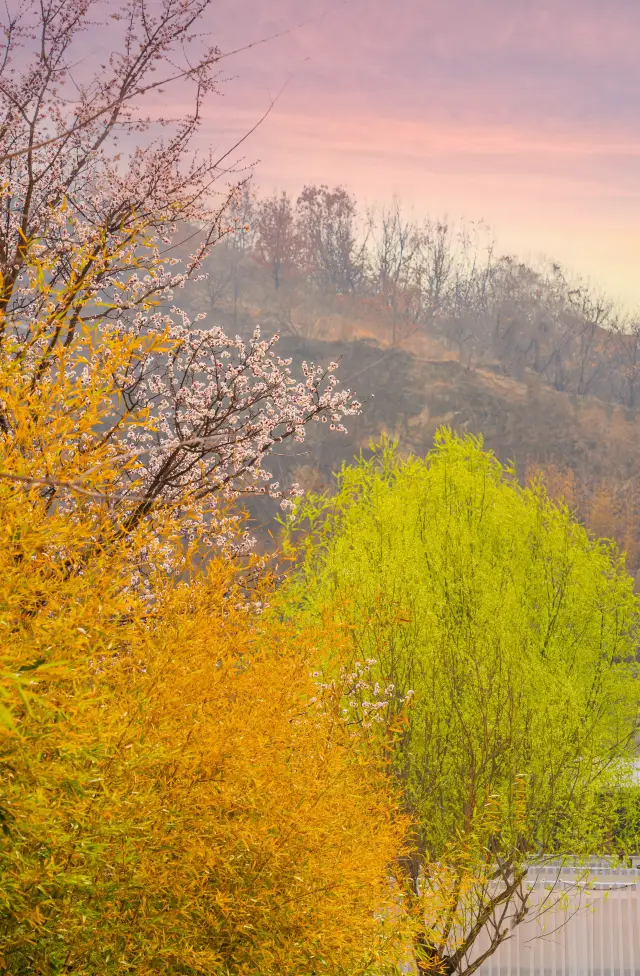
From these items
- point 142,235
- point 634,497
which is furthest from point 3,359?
point 634,497

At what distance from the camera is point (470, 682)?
33.0 ft

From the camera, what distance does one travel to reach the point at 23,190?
6.96 meters

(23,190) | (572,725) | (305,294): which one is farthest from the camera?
(305,294)

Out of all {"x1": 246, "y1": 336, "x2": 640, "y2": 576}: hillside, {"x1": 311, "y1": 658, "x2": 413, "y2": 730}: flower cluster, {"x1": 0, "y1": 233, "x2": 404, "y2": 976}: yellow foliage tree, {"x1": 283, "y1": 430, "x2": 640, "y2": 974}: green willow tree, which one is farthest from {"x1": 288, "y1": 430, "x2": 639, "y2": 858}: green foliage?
{"x1": 246, "y1": 336, "x2": 640, "y2": 576}: hillside

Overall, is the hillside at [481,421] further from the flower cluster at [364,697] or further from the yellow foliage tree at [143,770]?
the yellow foliage tree at [143,770]

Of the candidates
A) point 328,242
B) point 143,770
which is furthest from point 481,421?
point 143,770

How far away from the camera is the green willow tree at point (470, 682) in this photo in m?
9.13

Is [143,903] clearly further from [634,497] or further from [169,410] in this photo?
[634,497]

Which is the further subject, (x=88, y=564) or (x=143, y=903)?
(x=88, y=564)

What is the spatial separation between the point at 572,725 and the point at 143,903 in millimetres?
7196

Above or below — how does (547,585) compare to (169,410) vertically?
below

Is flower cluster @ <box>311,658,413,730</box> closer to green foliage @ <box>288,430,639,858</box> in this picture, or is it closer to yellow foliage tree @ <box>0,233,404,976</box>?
green foliage @ <box>288,430,639,858</box>

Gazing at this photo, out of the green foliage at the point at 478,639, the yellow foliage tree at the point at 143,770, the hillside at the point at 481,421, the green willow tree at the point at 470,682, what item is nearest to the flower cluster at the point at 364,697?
the green willow tree at the point at 470,682

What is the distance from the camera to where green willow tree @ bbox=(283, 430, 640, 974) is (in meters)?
9.13
